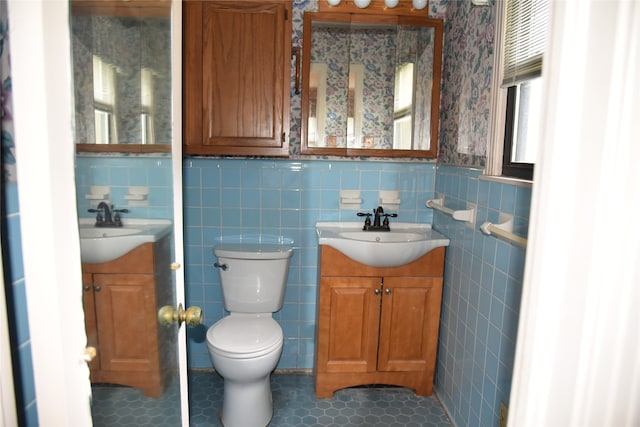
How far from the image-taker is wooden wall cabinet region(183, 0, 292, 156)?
2072 millimetres

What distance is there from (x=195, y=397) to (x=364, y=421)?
93cm

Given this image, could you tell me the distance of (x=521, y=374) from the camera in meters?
0.58

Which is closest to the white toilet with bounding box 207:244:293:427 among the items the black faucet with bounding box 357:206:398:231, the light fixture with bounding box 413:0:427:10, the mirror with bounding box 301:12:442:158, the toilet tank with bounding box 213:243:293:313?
the toilet tank with bounding box 213:243:293:313

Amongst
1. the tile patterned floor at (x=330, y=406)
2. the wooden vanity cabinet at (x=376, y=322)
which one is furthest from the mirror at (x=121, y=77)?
the tile patterned floor at (x=330, y=406)

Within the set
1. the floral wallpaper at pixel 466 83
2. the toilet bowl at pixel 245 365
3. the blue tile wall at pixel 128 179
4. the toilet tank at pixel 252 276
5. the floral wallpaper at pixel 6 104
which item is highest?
the floral wallpaper at pixel 466 83

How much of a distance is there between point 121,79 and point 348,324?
1754 millimetres

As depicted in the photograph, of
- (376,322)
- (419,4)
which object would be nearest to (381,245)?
(376,322)

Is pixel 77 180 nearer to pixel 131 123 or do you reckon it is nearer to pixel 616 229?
pixel 131 123

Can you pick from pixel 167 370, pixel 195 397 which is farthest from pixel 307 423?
pixel 167 370

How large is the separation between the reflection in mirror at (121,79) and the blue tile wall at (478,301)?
1.22 metres

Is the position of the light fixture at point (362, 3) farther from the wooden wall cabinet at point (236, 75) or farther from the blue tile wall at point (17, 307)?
the blue tile wall at point (17, 307)

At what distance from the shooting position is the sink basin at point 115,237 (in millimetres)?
630

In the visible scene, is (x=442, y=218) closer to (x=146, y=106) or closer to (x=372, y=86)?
(x=372, y=86)

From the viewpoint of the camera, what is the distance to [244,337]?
6.67 feet
